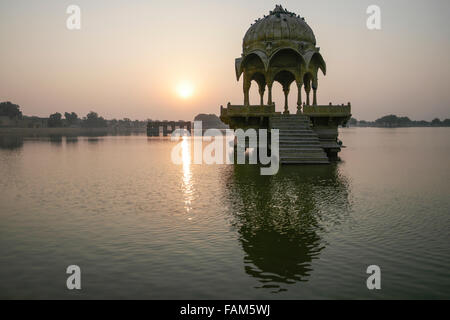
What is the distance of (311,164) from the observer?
27.8 m

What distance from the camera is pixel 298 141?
29.6 meters

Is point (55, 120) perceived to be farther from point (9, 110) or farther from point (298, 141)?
point (298, 141)

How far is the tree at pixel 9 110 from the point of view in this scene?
163125 mm

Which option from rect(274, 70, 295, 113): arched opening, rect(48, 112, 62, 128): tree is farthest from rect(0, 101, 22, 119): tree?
rect(274, 70, 295, 113): arched opening

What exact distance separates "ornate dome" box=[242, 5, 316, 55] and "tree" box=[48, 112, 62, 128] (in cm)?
15768

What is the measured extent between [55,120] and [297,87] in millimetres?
164932

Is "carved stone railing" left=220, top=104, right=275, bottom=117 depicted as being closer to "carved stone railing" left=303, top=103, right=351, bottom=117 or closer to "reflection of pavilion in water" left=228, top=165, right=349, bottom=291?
"carved stone railing" left=303, top=103, right=351, bottom=117

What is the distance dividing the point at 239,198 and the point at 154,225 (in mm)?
5069

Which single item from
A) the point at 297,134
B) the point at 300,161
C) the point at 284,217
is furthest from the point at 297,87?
the point at 284,217

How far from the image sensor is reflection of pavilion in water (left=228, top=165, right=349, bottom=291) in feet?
27.3

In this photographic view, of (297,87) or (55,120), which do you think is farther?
(55,120)

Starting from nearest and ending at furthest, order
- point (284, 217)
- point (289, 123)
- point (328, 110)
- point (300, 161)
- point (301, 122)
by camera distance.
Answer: point (284, 217) < point (300, 161) < point (289, 123) < point (301, 122) < point (328, 110)
